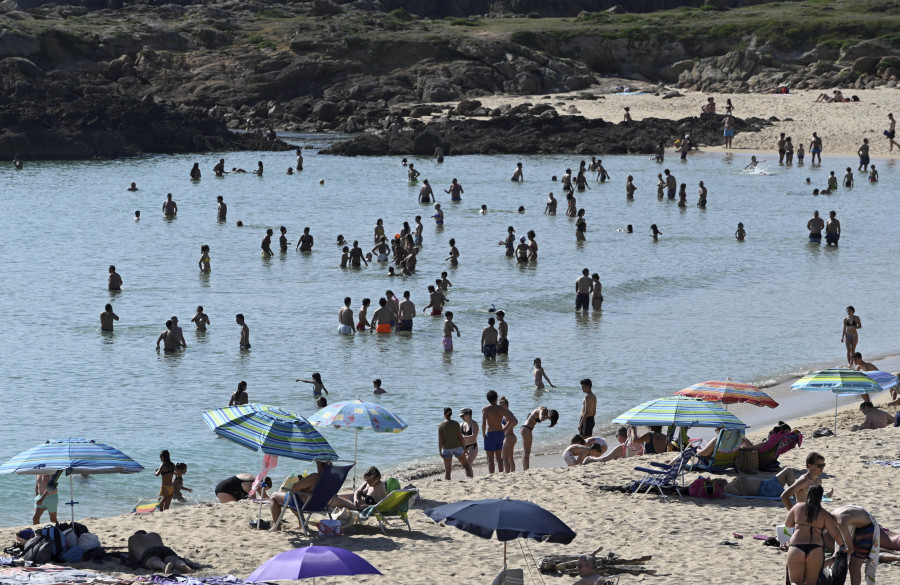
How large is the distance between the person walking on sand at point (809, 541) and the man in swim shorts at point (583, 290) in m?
15.6

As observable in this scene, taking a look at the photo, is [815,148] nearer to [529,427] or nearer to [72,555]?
[529,427]

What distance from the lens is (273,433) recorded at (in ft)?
34.6

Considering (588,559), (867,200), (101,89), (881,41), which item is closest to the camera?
(588,559)

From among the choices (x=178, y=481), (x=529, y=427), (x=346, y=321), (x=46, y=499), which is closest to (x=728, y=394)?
(x=529, y=427)

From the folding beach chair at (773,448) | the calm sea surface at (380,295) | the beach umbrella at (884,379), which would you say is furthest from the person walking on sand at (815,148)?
the folding beach chair at (773,448)

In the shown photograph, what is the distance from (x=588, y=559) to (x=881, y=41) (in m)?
71.2

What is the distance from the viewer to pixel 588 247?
3231 cm

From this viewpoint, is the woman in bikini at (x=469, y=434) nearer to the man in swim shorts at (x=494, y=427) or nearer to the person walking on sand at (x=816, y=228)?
the man in swim shorts at (x=494, y=427)

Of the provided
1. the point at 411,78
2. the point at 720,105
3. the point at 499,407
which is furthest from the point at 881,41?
the point at 499,407

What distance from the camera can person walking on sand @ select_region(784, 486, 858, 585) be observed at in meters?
8.42

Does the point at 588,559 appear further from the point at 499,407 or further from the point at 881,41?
the point at 881,41

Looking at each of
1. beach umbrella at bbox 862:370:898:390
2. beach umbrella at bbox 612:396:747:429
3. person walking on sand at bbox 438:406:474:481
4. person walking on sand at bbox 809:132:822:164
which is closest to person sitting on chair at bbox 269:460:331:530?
person walking on sand at bbox 438:406:474:481

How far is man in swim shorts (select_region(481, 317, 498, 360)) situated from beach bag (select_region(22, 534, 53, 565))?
11.0m

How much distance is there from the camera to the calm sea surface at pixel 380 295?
16922 mm
